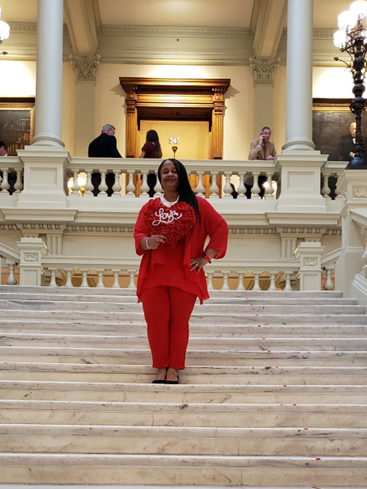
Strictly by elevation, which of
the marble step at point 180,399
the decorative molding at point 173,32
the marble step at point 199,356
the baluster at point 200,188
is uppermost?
the decorative molding at point 173,32

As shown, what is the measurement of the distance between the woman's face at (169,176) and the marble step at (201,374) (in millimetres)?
1302

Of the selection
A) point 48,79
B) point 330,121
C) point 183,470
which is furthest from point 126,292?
point 330,121

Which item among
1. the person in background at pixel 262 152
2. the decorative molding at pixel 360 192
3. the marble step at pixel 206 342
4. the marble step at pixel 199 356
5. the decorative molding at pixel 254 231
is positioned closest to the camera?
the marble step at pixel 199 356

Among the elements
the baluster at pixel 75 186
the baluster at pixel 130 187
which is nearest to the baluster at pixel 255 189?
the baluster at pixel 130 187

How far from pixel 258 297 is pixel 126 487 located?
3.61m

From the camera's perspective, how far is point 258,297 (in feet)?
25.8

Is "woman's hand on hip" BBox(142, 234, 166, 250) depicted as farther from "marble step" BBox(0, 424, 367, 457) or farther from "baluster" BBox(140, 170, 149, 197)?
"baluster" BBox(140, 170, 149, 197)

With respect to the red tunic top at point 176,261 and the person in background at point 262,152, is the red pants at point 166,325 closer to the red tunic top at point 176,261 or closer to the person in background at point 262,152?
the red tunic top at point 176,261

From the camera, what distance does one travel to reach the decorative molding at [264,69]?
711 inches

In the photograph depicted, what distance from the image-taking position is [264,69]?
18.1 m

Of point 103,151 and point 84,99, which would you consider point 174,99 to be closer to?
point 84,99

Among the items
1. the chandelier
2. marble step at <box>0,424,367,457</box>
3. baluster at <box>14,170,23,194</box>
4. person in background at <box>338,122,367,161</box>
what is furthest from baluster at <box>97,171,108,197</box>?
marble step at <box>0,424,367,457</box>

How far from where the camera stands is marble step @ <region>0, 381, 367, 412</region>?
5.27m

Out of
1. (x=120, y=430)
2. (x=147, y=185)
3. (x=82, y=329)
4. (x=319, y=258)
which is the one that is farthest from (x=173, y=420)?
(x=147, y=185)
